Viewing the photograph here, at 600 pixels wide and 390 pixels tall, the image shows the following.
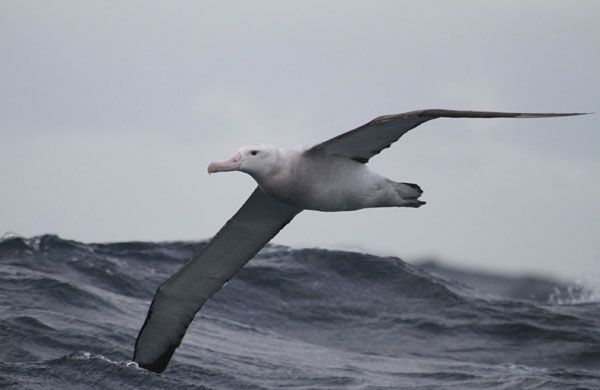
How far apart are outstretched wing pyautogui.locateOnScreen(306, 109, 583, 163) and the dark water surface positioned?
2904 mm

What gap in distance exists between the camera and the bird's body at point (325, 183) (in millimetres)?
9773

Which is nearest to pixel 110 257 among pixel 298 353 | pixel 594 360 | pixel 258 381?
pixel 298 353

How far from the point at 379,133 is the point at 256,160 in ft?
3.55

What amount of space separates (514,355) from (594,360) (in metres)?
1.00

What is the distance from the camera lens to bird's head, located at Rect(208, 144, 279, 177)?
31.4ft

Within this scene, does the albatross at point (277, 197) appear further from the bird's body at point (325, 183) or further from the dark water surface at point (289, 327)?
the dark water surface at point (289, 327)

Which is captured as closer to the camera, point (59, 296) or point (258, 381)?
point (258, 381)

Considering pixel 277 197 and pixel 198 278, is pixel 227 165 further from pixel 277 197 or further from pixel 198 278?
pixel 198 278

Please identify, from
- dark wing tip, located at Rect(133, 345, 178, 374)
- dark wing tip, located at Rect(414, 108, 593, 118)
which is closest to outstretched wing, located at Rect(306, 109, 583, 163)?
dark wing tip, located at Rect(414, 108, 593, 118)

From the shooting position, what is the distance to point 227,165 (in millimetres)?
9469

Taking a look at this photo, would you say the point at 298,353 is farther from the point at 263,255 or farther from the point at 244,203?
the point at 263,255

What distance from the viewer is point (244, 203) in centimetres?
1084

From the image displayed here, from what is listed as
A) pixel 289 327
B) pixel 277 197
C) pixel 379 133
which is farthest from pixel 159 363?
pixel 289 327

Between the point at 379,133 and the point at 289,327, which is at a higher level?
the point at 379,133
